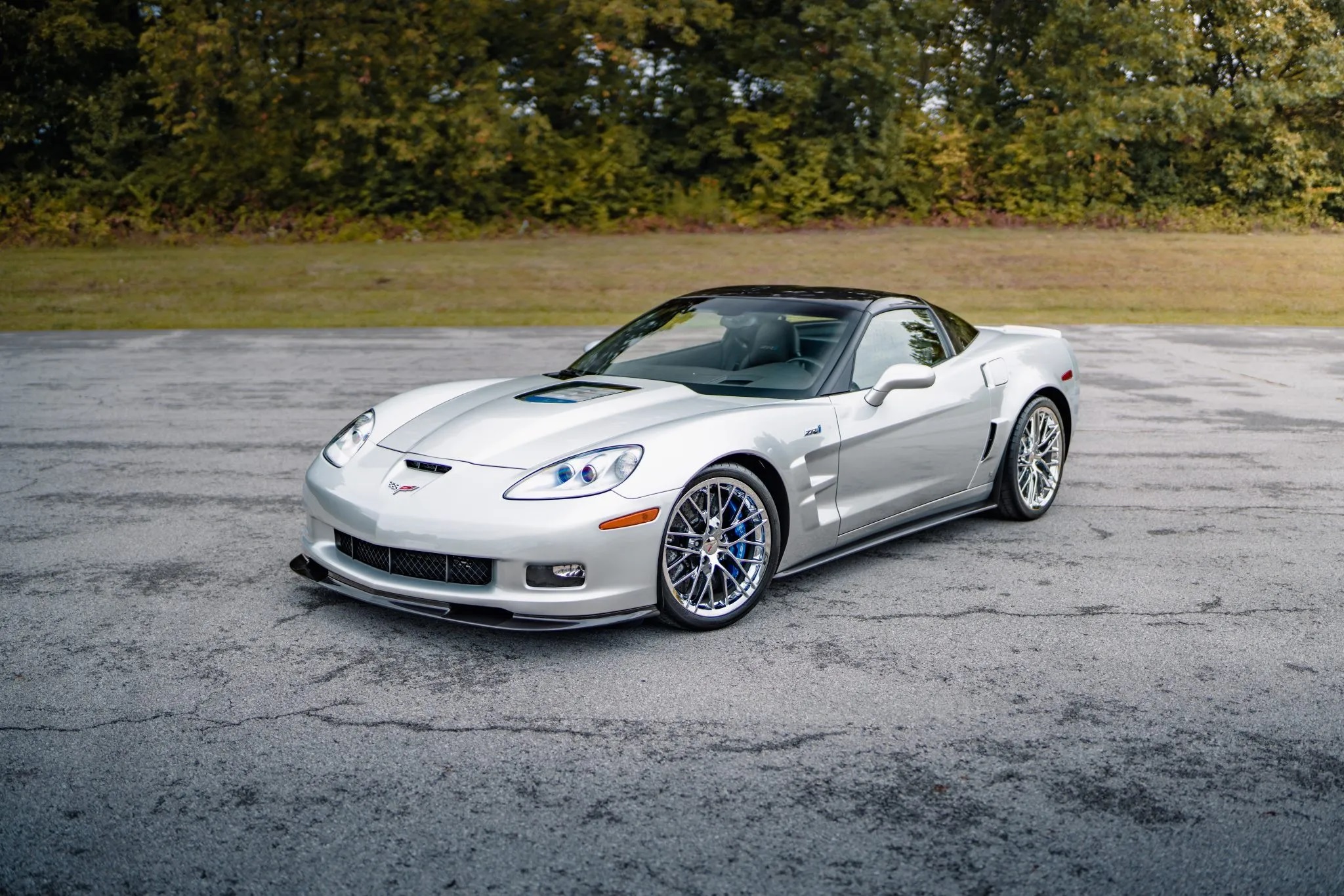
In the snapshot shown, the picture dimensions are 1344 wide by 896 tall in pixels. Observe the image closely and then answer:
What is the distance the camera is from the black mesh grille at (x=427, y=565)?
4.38 meters

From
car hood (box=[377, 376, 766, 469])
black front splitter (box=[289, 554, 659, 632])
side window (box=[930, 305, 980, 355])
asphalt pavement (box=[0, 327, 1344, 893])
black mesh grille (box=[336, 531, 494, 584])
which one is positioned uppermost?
side window (box=[930, 305, 980, 355])

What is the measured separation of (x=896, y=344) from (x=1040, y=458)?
121 centimetres

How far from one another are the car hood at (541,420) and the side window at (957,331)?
5.37 ft

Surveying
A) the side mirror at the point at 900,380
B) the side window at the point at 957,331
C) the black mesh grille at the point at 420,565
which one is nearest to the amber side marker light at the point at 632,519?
the black mesh grille at the point at 420,565

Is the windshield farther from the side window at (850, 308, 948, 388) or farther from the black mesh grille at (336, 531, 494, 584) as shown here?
the black mesh grille at (336, 531, 494, 584)

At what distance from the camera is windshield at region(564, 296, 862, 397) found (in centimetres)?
552

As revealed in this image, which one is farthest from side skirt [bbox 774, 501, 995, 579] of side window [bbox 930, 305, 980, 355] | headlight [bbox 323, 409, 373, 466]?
headlight [bbox 323, 409, 373, 466]

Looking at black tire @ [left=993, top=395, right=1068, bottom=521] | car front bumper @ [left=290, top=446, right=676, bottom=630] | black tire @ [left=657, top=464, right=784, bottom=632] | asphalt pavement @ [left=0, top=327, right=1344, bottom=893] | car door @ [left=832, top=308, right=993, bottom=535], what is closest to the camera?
asphalt pavement @ [left=0, top=327, right=1344, bottom=893]

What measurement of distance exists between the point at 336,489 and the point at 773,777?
87.9 inches

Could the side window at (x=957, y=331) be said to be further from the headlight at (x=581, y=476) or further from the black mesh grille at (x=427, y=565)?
the black mesh grille at (x=427, y=565)

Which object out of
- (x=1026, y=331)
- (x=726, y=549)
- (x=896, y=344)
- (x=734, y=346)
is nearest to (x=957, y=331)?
(x=896, y=344)

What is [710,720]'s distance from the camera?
382 centimetres

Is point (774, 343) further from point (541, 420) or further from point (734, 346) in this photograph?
point (541, 420)

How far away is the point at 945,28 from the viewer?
32.2m
